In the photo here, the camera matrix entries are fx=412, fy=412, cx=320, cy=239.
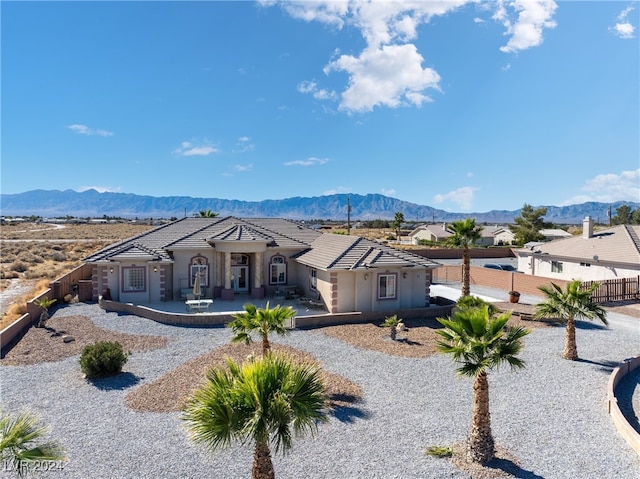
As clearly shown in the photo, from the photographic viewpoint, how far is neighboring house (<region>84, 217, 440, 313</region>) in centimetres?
2366

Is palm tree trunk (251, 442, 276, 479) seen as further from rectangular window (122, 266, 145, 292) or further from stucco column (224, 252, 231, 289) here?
rectangular window (122, 266, 145, 292)

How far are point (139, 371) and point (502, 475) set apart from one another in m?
11.9

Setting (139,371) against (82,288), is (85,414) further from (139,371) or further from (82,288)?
(82,288)

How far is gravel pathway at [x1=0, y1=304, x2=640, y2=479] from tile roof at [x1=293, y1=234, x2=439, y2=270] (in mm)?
6608

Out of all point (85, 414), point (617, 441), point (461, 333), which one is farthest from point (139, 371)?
point (617, 441)

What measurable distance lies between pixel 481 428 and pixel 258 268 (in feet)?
66.2

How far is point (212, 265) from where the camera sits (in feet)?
90.1

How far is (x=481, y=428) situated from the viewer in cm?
923

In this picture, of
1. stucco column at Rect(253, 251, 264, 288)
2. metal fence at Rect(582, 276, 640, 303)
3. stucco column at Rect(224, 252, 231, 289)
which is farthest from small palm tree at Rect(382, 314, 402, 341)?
metal fence at Rect(582, 276, 640, 303)

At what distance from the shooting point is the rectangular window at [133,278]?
2539 cm

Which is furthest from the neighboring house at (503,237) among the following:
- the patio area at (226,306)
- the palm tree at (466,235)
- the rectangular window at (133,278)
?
the rectangular window at (133,278)

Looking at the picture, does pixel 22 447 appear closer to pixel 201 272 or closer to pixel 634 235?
pixel 201 272

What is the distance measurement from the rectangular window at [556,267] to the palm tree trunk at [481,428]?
31088 millimetres

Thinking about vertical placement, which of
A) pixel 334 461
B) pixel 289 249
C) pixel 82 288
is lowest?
pixel 334 461
